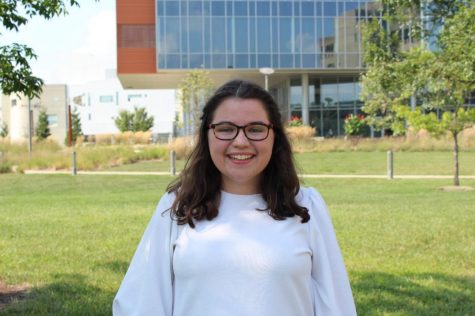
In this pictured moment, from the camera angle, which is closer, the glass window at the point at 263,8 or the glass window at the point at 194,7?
the glass window at the point at 263,8

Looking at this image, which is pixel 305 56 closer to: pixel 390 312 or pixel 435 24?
pixel 435 24

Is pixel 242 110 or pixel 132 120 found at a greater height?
pixel 132 120

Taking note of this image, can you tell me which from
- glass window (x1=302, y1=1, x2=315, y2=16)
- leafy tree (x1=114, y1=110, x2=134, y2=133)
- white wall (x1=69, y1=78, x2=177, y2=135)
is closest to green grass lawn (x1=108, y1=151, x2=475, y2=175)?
glass window (x1=302, y1=1, x2=315, y2=16)

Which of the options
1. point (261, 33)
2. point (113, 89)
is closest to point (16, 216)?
point (261, 33)

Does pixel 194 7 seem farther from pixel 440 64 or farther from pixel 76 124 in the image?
pixel 76 124

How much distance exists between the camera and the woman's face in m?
2.29

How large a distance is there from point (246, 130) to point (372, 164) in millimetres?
26863

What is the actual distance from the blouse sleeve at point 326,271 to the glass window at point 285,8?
4918 cm

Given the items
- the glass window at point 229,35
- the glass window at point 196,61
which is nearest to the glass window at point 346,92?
the glass window at point 229,35

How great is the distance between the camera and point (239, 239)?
7.05 ft

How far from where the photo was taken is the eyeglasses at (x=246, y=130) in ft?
7.51

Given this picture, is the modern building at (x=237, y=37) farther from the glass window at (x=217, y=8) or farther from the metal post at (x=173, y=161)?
the metal post at (x=173, y=161)

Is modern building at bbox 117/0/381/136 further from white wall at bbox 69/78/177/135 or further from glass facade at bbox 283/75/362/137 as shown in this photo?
white wall at bbox 69/78/177/135

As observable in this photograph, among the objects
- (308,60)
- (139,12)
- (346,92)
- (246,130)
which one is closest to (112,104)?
(139,12)
